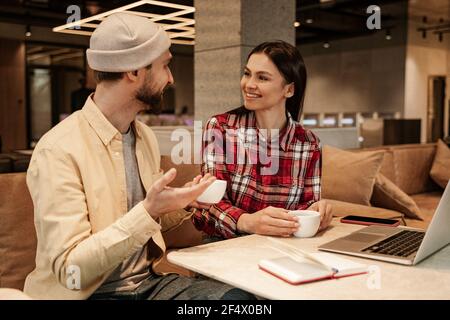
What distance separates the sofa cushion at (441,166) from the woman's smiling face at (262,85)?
116 inches

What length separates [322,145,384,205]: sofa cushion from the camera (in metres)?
3.20

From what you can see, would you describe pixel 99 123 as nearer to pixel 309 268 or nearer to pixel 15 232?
pixel 15 232

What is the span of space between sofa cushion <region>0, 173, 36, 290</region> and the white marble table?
2.44 feet

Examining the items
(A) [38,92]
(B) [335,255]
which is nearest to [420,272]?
(B) [335,255]

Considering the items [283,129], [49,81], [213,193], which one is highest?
[49,81]

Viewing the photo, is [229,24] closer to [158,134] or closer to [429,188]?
[158,134]

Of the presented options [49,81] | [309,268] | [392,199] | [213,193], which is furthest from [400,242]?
[49,81]

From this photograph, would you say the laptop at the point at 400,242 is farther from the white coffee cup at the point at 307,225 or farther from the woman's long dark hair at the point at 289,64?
the woman's long dark hair at the point at 289,64

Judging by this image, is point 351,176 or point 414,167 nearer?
point 351,176

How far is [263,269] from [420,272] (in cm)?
38

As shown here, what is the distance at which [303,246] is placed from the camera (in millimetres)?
1422

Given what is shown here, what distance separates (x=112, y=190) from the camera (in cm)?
140

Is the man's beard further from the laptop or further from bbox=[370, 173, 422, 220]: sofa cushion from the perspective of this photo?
bbox=[370, 173, 422, 220]: sofa cushion

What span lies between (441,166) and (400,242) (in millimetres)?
3378
